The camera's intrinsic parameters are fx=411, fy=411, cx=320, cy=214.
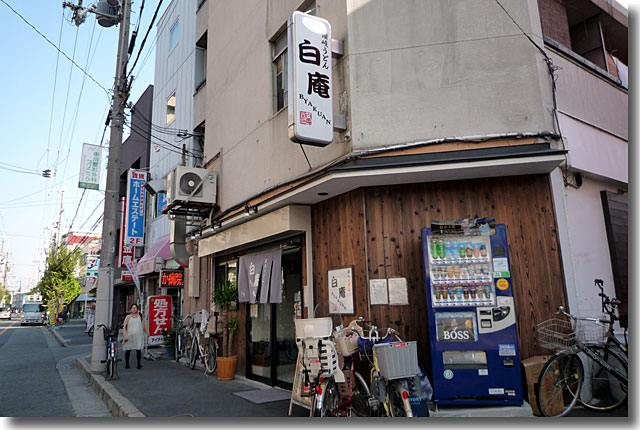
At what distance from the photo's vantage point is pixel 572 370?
18.0 ft

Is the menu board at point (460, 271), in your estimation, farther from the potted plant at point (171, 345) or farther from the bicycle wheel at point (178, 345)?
the potted plant at point (171, 345)

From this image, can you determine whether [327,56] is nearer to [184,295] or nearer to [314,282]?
[314,282]

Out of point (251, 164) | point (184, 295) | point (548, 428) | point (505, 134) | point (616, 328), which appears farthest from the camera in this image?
Result: point (184, 295)

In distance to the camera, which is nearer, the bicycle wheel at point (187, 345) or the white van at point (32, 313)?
the bicycle wheel at point (187, 345)

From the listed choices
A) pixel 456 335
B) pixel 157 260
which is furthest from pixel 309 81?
pixel 157 260

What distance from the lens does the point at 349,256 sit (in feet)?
22.3

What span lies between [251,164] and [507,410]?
6747mm

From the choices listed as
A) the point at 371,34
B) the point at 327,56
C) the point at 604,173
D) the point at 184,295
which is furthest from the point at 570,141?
the point at 184,295

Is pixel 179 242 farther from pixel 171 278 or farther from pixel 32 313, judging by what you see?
pixel 32 313

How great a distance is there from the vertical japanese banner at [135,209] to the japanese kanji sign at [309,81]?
14.6m

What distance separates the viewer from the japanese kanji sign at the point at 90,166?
1537 centimetres

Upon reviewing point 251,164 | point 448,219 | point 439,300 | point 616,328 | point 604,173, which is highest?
point 251,164

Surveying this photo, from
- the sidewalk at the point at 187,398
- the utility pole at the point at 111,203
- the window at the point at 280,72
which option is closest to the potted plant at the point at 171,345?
the utility pole at the point at 111,203

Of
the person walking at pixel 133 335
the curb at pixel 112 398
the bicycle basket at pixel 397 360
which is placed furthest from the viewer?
the person walking at pixel 133 335
